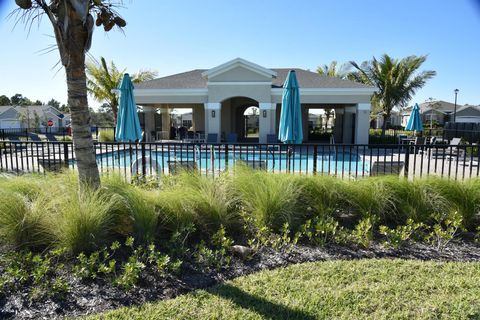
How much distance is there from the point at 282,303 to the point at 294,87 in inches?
332

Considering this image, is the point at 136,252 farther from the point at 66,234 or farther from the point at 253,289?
the point at 253,289

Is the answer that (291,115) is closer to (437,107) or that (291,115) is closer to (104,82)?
(104,82)

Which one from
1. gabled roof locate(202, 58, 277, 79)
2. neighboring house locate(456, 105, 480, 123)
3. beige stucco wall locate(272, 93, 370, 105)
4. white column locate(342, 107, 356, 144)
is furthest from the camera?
neighboring house locate(456, 105, 480, 123)

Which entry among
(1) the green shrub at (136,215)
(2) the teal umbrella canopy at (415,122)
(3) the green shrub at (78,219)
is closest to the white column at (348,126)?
(2) the teal umbrella canopy at (415,122)

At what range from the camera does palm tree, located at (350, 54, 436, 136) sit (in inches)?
950

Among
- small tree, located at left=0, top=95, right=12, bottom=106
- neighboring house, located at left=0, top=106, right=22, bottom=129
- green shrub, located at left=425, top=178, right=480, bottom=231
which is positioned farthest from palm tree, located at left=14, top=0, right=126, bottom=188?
small tree, located at left=0, top=95, right=12, bottom=106

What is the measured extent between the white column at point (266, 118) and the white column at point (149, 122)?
7731mm

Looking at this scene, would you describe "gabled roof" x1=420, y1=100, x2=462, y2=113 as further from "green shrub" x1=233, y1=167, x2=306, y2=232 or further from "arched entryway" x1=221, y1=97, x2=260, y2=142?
"green shrub" x1=233, y1=167, x2=306, y2=232

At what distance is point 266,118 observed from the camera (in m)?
19.2

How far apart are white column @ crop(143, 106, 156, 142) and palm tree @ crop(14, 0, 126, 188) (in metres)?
17.4

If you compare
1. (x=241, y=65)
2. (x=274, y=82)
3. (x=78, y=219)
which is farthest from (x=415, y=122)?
(x=78, y=219)

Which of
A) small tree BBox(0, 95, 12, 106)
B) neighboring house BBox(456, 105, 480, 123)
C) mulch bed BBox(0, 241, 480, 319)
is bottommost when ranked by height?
mulch bed BBox(0, 241, 480, 319)

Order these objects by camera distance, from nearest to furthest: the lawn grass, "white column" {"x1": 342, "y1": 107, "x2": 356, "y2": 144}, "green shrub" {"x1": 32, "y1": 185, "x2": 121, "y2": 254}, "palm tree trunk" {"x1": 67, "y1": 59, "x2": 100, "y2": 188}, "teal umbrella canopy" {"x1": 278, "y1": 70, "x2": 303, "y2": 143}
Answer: the lawn grass
"green shrub" {"x1": 32, "y1": 185, "x2": 121, "y2": 254}
"palm tree trunk" {"x1": 67, "y1": 59, "x2": 100, "y2": 188}
"teal umbrella canopy" {"x1": 278, "y1": 70, "x2": 303, "y2": 143}
"white column" {"x1": 342, "y1": 107, "x2": 356, "y2": 144}

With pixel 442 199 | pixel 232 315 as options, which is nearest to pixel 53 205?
pixel 232 315
